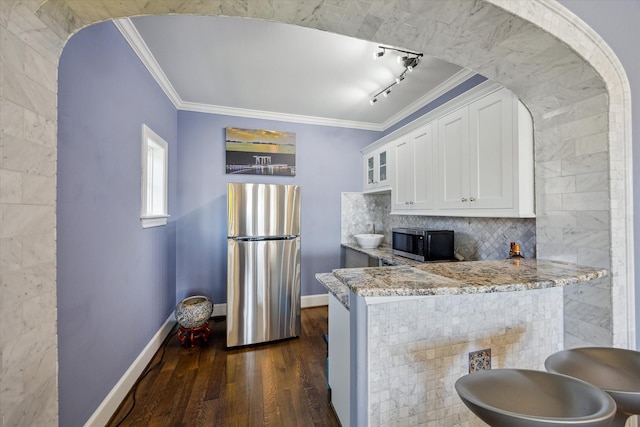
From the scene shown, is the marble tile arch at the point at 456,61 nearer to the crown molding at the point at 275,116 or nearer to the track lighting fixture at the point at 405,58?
the track lighting fixture at the point at 405,58

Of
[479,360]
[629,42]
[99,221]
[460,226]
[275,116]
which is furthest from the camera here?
[275,116]

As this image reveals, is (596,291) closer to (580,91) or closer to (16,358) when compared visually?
(580,91)

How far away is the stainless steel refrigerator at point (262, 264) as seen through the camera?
2.52 meters

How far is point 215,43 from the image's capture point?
201cm

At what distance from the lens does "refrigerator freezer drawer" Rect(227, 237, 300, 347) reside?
252 centimetres

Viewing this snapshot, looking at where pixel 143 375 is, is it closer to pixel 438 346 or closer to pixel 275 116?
pixel 438 346

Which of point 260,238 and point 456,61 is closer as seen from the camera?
point 456,61

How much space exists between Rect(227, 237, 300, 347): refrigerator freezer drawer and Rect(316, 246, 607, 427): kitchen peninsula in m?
1.59

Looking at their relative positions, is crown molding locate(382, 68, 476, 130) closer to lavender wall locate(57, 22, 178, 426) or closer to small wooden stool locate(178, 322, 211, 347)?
lavender wall locate(57, 22, 178, 426)

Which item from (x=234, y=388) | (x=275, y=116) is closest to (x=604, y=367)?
(x=234, y=388)

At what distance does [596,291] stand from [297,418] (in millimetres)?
1823

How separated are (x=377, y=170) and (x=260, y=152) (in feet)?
5.15

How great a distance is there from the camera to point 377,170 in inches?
133

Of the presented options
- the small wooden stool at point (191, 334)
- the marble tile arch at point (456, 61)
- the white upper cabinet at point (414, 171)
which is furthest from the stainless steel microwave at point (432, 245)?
the small wooden stool at point (191, 334)
